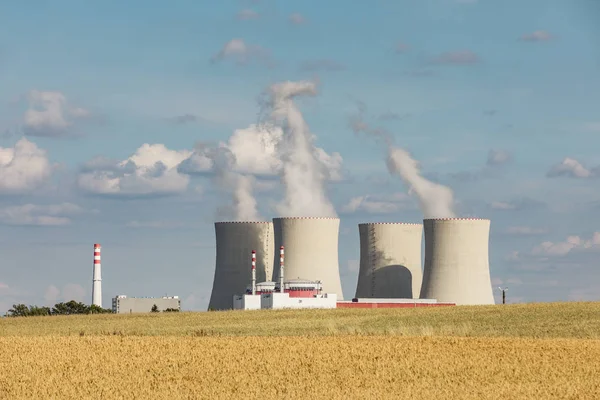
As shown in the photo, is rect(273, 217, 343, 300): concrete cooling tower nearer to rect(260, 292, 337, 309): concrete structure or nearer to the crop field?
rect(260, 292, 337, 309): concrete structure

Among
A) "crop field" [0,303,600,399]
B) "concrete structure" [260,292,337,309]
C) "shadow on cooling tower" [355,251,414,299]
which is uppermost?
"shadow on cooling tower" [355,251,414,299]

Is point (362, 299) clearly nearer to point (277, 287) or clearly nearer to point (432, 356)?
point (277, 287)

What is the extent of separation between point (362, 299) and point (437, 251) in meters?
6.59

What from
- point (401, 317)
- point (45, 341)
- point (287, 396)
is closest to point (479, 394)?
point (287, 396)

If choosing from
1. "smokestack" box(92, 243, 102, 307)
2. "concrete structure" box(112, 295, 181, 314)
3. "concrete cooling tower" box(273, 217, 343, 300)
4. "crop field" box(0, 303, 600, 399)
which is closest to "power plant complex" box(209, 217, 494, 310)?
"concrete cooling tower" box(273, 217, 343, 300)

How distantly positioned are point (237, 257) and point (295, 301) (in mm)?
3562

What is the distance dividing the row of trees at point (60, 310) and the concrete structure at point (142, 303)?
27.6ft

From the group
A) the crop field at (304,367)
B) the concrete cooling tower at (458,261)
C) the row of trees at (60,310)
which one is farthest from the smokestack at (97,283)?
the crop field at (304,367)

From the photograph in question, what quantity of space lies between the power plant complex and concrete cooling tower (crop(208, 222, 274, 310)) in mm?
48

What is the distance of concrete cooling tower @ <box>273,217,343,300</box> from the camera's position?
159 feet

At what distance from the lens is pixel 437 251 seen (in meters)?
47.8

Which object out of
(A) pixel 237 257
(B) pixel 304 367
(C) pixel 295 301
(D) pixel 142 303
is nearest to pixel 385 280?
(C) pixel 295 301

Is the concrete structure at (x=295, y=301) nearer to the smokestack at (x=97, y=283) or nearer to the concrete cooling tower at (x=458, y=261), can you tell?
the concrete cooling tower at (x=458, y=261)

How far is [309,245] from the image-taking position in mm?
48906
